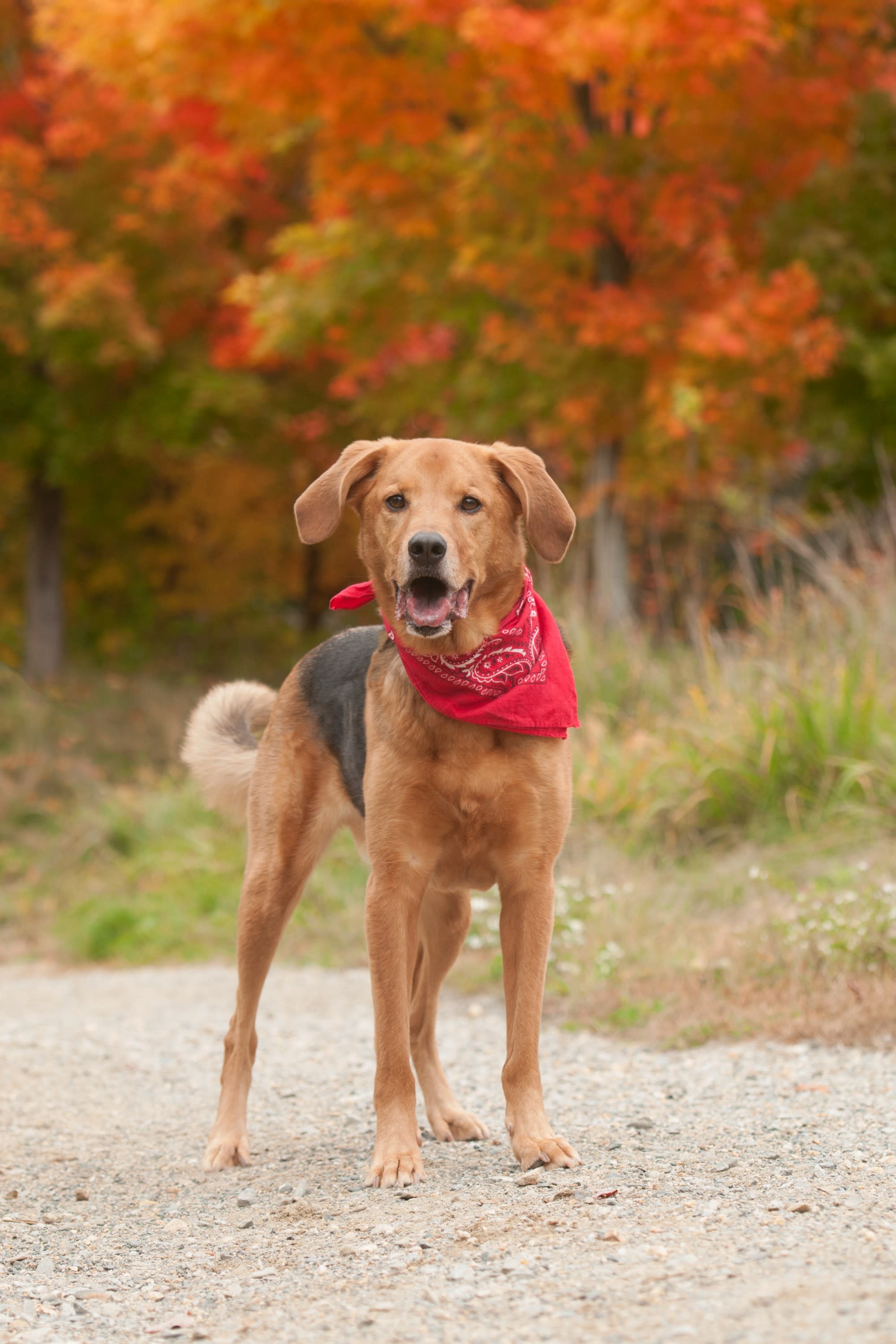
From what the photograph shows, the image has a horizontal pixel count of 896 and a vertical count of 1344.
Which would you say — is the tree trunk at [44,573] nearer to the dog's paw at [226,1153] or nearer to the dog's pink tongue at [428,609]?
the dog's paw at [226,1153]

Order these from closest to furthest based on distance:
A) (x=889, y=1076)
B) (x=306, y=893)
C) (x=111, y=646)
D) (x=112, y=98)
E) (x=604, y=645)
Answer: (x=889, y=1076) < (x=306, y=893) < (x=604, y=645) < (x=112, y=98) < (x=111, y=646)

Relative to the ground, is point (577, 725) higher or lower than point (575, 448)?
lower

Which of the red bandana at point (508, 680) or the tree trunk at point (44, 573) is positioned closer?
the red bandana at point (508, 680)

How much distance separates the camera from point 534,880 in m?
4.03

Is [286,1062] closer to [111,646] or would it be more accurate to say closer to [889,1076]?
[889,1076]

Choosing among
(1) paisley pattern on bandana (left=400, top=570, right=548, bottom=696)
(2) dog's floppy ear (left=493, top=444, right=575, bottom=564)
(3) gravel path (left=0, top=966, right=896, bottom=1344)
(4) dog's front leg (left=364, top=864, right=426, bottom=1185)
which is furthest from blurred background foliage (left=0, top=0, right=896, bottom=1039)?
(2) dog's floppy ear (left=493, top=444, right=575, bottom=564)

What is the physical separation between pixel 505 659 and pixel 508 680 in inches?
3.2

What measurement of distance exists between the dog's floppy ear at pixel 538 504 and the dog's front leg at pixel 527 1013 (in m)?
0.92

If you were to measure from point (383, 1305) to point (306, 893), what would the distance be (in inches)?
236

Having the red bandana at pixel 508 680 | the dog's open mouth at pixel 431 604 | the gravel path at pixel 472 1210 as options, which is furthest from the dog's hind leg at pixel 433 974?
the dog's open mouth at pixel 431 604

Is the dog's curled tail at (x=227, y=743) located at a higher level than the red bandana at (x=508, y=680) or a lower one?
lower

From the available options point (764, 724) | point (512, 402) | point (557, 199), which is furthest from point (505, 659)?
point (512, 402)

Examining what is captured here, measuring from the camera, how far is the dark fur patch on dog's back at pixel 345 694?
441 cm

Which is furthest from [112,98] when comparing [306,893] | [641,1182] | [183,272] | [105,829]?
[641,1182]
